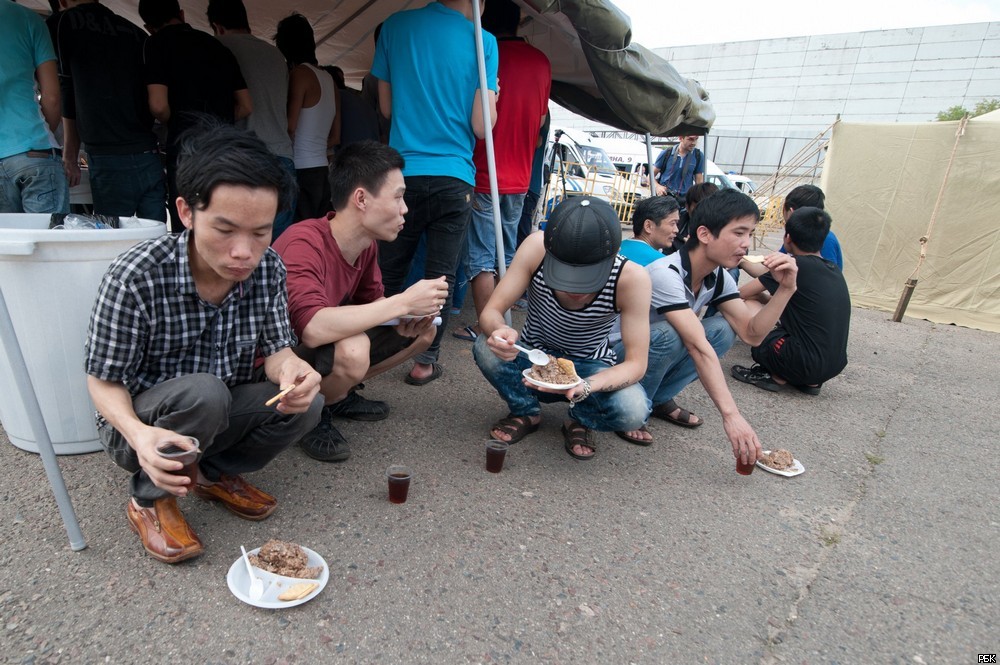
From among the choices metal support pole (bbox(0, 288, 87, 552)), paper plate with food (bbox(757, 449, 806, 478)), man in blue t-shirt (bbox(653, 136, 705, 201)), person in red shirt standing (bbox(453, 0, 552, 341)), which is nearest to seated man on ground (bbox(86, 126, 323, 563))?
metal support pole (bbox(0, 288, 87, 552))

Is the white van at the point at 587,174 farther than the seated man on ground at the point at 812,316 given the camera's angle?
Yes

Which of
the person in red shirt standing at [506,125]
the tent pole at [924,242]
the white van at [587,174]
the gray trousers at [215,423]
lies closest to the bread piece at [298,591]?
the gray trousers at [215,423]

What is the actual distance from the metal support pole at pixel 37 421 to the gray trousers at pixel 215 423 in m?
0.15

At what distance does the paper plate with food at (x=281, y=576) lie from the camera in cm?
171

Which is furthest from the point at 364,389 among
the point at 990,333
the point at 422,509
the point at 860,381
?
the point at 990,333

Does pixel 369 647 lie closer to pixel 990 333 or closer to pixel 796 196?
pixel 796 196

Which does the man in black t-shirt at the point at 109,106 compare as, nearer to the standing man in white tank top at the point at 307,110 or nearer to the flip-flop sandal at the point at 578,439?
the standing man in white tank top at the point at 307,110

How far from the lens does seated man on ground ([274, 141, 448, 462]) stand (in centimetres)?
228

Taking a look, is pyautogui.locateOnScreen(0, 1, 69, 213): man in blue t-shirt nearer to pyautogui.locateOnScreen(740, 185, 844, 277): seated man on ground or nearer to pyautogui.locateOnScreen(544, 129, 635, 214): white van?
pyautogui.locateOnScreen(740, 185, 844, 277): seated man on ground

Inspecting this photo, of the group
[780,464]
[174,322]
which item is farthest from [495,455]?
[780,464]

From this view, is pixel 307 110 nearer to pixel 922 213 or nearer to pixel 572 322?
pixel 572 322

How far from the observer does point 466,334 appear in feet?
14.9

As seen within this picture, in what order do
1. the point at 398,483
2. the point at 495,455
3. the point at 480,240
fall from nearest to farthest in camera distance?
the point at 398,483, the point at 495,455, the point at 480,240

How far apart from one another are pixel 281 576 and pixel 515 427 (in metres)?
1.50
